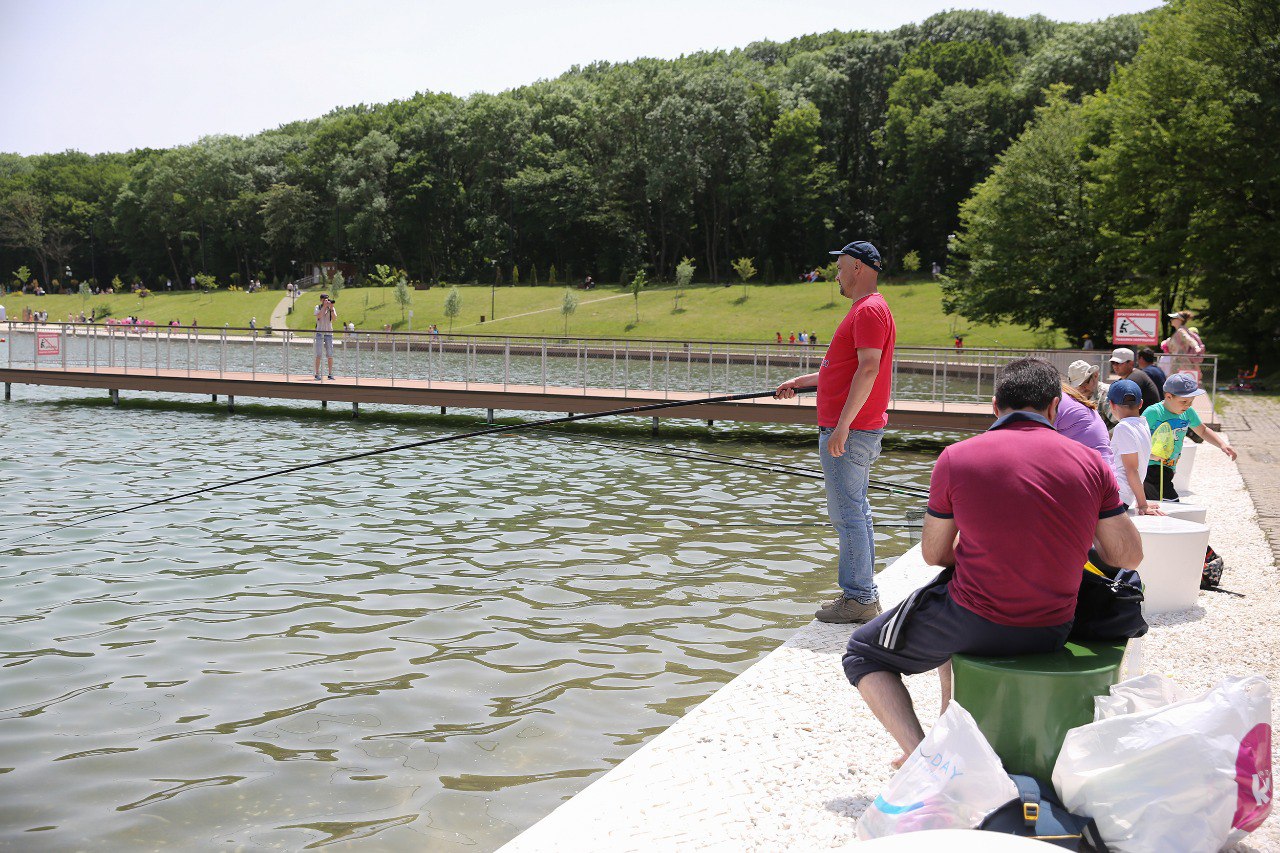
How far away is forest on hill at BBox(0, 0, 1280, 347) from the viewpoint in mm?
53062

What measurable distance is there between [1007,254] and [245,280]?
89.8 meters

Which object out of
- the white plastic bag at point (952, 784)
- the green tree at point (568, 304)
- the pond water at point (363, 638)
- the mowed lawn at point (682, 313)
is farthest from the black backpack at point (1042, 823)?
the green tree at point (568, 304)

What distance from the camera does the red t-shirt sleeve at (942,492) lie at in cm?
398

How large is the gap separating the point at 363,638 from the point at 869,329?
4.16 meters

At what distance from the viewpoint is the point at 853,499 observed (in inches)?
264

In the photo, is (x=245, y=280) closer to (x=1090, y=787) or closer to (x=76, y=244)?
(x=76, y=244)

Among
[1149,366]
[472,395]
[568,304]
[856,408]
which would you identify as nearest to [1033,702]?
[856,408]

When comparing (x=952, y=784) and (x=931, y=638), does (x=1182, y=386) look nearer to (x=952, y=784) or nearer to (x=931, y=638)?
(x=931, y=638)

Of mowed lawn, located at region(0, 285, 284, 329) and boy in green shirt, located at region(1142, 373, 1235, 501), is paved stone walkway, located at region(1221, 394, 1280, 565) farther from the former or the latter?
mowed lawn, located at region(0, 285, 284, 329)

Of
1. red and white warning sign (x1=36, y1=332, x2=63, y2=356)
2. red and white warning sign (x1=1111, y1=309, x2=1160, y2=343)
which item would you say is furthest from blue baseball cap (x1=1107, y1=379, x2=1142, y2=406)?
red and white warning sign (x1=36, y1=332, x2=63, y2=356)

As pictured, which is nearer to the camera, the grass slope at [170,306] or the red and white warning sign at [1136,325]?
the red and white warning sign at [1136,325]

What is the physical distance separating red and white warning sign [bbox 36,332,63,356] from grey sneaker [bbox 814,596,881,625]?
2673 cm

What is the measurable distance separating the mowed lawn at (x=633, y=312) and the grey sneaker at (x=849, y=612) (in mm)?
50680

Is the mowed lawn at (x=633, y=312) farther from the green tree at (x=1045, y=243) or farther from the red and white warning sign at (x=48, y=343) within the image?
the red and white warning sign at (x=48, y=343)
